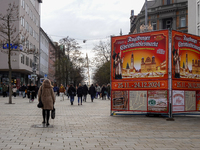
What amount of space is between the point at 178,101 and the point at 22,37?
42370 mm

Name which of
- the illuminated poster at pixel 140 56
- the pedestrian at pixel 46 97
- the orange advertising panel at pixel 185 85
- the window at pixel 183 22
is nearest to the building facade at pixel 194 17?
the window at pixel 183 22

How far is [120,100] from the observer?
1505 centimetres

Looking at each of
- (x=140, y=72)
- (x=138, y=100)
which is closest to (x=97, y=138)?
(x=138, y=100)

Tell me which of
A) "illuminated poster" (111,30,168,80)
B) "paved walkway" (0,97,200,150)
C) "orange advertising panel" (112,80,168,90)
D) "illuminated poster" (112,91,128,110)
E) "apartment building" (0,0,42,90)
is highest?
"apartment building" (0,0,42,90)

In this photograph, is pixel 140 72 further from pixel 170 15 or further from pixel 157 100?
pixel 170 15

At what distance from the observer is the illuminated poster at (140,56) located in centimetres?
1399

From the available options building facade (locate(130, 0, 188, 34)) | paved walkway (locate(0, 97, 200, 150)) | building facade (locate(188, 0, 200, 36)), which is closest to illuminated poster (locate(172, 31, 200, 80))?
paved walkway (locate(0, 97, 200, 150))

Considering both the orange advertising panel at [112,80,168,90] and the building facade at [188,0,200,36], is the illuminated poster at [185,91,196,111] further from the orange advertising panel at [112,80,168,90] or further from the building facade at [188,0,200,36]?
the building facade at [188,0,200,36]

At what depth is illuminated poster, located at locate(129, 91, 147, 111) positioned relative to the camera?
1448 centimetres

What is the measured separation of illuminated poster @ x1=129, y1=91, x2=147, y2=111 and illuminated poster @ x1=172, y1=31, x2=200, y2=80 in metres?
1.61

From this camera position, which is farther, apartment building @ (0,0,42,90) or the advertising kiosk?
apartment building @ (0,0,42,90)

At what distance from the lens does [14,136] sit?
8695 millimetres

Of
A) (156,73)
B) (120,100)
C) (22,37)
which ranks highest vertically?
(22,37)

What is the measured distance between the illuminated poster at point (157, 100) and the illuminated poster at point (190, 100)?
49.3 inches
